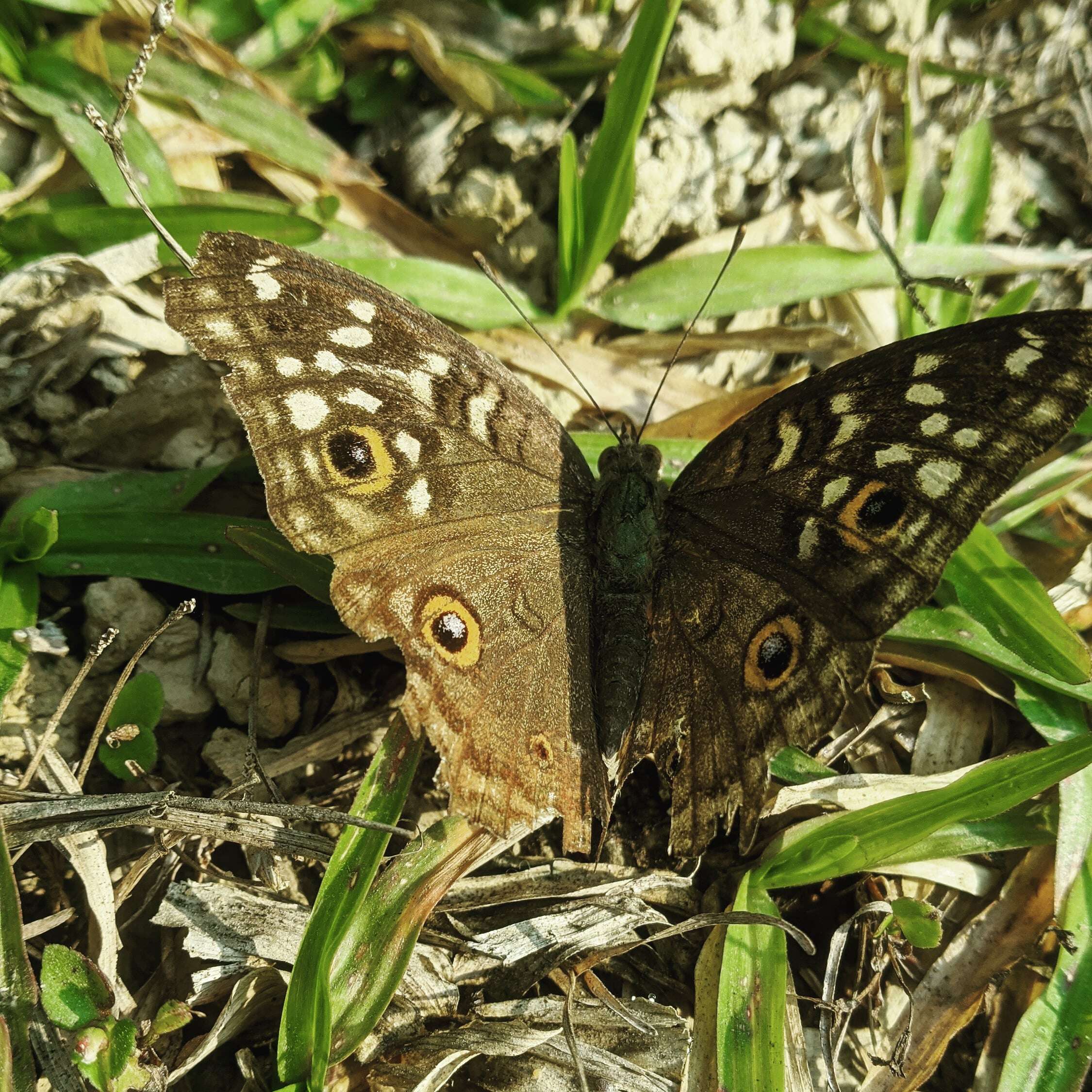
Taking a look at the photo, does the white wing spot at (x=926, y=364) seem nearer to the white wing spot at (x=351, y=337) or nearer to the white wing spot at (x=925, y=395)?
the white wing spot at (x=925, y=395)

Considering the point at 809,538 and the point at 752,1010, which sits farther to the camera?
the point at 809,538

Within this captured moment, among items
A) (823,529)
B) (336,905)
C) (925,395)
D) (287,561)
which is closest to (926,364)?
(925,395)

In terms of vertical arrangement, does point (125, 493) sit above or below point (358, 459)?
below

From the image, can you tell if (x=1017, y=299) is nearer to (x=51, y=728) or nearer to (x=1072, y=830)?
(x=1072, y=830)

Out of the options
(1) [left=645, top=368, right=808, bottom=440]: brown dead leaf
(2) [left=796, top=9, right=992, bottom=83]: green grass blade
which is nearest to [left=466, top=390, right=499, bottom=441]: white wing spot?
(1) [left=645, top=368, right=808, bottom=440]: brown dead leaf

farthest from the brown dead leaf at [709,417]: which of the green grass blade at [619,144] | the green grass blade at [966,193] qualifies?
the green grass blade at [966,193]

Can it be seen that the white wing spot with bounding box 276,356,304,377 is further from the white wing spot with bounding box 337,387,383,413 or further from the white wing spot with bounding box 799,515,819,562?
the white wing spot with bounding box 799,515,819,562

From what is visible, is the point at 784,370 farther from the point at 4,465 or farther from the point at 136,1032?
the point at 136,1032
